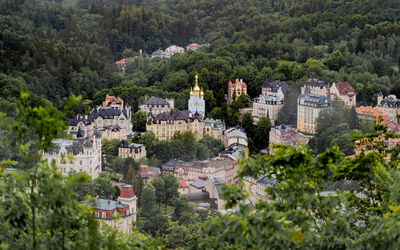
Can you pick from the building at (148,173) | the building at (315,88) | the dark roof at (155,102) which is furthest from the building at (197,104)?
the building at (148,173)

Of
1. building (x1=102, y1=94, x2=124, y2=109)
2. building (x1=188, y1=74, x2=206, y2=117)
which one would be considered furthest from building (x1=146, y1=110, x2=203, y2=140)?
building (x1=102, y1=94, x2=124, y2=109)

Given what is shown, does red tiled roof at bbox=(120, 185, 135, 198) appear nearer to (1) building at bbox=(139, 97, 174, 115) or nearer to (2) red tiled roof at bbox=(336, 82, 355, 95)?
(1) building at bbox=(139, 97, 174, 115)

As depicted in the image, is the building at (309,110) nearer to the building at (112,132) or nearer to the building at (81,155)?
the building at (112,132)

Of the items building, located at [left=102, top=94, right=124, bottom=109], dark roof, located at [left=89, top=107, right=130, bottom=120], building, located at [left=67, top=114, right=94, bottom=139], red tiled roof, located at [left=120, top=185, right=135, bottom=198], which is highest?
building, located at [left=102, top=94, right=124, bottom=109]

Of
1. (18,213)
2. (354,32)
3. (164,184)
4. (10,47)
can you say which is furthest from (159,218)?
(354,32)

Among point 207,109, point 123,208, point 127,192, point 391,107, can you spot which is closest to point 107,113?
point 207,109

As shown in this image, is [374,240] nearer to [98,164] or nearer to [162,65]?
[98,164]
